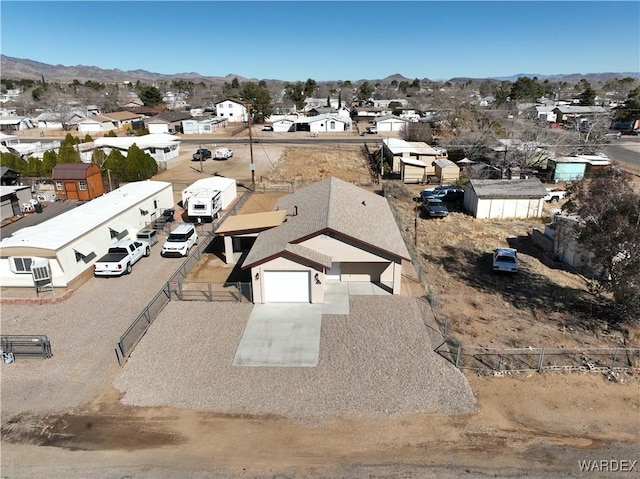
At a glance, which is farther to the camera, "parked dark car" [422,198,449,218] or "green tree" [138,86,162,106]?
"green tree" [138,86,162,106]

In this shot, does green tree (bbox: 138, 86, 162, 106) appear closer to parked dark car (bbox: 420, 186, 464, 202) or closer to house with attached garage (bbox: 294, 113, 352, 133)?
house with attached garage (bbox: 294, 113, 352, 133)

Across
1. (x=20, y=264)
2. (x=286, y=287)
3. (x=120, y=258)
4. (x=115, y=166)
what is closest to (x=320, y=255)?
(x=286, y=287)

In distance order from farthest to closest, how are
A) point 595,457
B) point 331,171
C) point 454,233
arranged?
point 331,171 → point 454,233 → point 595,457

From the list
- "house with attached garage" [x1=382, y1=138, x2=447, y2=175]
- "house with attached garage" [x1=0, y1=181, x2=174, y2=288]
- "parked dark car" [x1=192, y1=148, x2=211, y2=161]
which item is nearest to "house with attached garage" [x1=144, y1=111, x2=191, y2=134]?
"parked dark car" [x1=192, y1=148, x2=211, y2=161]

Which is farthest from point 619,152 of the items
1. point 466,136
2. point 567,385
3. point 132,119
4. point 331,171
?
point 132,119

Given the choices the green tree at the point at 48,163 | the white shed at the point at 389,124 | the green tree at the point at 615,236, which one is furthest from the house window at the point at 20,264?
the white shed at the point at 389,124

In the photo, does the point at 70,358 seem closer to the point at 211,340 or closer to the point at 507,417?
the point at 211,340

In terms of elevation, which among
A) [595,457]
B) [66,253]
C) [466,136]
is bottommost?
[595,457]
